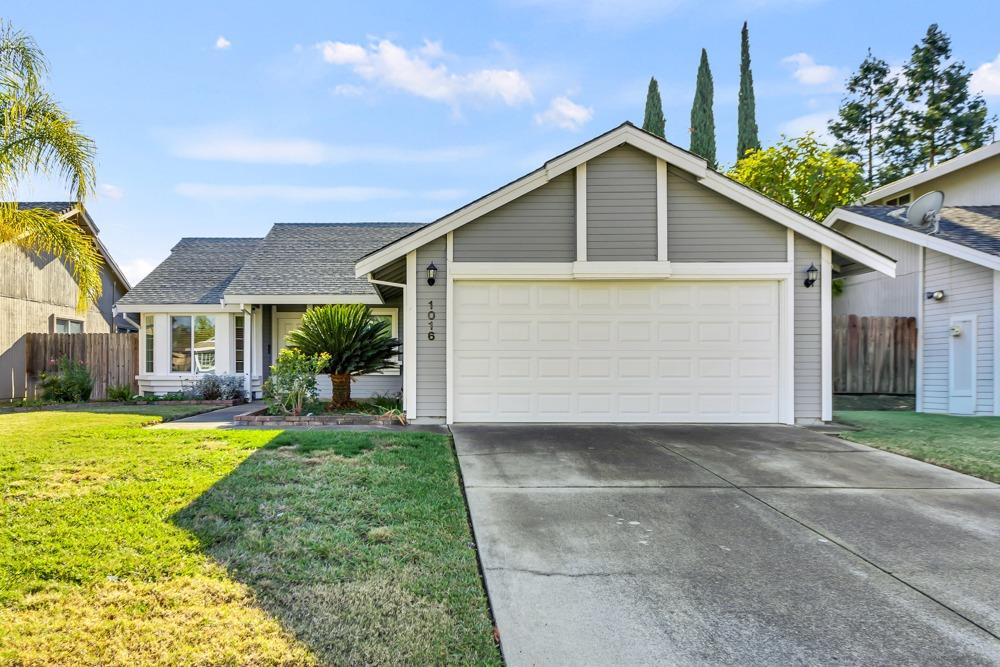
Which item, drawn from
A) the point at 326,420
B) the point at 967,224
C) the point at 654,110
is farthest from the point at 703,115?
the point at 326,420

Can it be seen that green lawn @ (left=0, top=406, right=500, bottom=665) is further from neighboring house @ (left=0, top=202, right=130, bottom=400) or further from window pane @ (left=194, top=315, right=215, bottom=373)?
neighboring house @ (left=0, top=202, right=130, bottom=400)

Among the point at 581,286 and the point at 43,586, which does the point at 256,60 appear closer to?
the point at 581,286

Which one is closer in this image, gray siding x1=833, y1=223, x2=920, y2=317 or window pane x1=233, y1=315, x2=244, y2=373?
gray siding x1=833, y1=223, x2=920, y2=317

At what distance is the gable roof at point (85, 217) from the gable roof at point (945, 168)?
848 inches

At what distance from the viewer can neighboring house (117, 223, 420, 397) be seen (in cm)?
1232

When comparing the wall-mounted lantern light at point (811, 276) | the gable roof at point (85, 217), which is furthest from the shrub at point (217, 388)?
the wall-mounted lantern light at point (811, 276)

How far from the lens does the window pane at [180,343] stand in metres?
12.9

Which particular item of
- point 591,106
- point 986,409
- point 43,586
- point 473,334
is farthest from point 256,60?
point 986,409

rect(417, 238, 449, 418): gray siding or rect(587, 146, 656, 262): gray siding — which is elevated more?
rect(587, 146, 656, 262): gray siding

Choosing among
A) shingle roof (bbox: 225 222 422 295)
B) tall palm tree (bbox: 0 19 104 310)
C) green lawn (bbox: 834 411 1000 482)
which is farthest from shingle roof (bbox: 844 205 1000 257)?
tall palm tree (bbox: 0 19 104 310)

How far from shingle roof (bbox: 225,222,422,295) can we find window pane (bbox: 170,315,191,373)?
1728 millimetres

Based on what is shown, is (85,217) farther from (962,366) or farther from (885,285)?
(962,366)

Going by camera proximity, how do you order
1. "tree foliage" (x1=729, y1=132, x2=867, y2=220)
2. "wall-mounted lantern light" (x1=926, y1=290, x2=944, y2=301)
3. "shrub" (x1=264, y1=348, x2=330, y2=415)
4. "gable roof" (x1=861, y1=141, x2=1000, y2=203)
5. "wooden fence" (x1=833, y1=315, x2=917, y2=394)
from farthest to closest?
"tree foliage" (x1=729, y1=132, x2=867, y2=220)
"gable roof" (x1=861, y1=141, x2=1000, y2=203)
"wooden fence" (x1=833, y1=315, x2=917, y2=394)
"wall-mounted lantern light" (x1=926, y1=290, x2=944, y2=301)
"shrub" (x1=264, y1=348, x2=330, y2=415)

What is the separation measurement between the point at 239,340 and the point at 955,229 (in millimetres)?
16205
